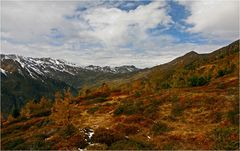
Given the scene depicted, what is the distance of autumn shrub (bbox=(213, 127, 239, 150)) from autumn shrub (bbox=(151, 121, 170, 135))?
18.8 ft

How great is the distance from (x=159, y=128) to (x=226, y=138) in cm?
904

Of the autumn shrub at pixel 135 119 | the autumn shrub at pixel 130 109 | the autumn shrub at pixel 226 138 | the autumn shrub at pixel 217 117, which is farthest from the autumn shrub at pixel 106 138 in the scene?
the autumn shrub at pixel 130 109

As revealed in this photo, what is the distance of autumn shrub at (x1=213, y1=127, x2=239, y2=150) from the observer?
23.3 meters

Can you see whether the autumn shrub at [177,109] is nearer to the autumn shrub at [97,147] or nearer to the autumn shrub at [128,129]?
the autumn shrub at [128,129]

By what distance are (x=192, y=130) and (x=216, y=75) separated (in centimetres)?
6944

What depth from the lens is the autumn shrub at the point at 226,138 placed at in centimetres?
2328

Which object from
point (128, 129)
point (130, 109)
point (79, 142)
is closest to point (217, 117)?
point (128, 129)

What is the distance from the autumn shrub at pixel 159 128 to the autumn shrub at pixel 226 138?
5.73 metres

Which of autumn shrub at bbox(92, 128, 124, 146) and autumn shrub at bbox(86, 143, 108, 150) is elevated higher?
autumn shrub at bbox(92, 128, 124, 146)

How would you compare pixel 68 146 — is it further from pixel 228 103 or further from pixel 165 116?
pixel 228 103

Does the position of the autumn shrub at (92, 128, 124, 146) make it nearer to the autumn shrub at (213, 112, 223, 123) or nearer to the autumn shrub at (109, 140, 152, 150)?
the autumn shrub at (109, 140, 152, 150)

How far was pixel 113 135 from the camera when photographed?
27891 mm

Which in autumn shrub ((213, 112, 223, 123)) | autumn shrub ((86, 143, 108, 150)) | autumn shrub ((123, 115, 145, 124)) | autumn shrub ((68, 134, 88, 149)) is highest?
autumn shrub ((213, 112, 223, 123))

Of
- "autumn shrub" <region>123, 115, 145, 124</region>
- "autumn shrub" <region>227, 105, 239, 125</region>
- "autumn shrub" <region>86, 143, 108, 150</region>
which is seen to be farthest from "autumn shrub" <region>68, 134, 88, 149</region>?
"autumn shrub" <region>227, 105, 239, 125</region>
